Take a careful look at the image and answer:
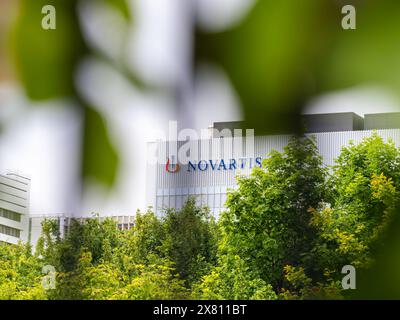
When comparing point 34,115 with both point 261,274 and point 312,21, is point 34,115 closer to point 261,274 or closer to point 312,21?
point 312,21

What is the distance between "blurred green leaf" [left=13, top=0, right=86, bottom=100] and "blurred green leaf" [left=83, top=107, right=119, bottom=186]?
6cm

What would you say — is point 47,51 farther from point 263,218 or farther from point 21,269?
point 21,269

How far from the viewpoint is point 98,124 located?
1152 millimetres

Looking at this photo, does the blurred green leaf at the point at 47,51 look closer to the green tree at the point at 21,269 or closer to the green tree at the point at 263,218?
the green tree at the point at 263,218

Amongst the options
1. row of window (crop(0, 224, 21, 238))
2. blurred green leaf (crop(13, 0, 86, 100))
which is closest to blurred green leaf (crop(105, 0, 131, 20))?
blurred green leaf (crop(13, 0, 86, 100))

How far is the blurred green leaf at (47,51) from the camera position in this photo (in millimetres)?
1119

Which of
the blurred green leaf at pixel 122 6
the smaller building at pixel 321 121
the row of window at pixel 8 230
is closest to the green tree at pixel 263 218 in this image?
the row of window at pixel 8 230

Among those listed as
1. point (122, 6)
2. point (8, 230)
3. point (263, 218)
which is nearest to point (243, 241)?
point (263, 218)

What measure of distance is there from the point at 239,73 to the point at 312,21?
14 centimetres

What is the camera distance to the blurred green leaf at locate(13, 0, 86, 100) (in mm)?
1119

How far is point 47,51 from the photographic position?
114 centimetres

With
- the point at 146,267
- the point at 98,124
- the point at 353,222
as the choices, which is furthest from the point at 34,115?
the point at 146,267
